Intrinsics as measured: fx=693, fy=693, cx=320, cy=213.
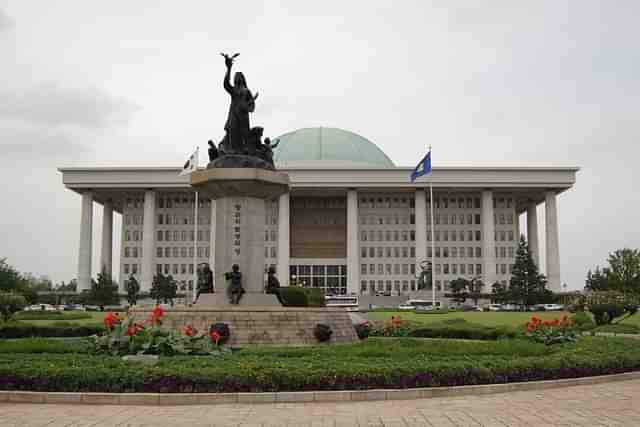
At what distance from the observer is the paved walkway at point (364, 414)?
11242 millimetres

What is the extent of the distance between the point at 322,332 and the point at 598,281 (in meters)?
74.9

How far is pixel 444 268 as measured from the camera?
11788 centimetres

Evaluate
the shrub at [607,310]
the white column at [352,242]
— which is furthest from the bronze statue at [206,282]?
the white column at [352,242]

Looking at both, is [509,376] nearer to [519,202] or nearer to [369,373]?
[369,373]

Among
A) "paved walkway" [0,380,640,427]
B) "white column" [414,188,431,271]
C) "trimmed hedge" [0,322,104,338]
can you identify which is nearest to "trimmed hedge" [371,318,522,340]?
"trimmed hedge" [0,322,104,338]

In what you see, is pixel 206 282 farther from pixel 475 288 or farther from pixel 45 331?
pixel 475 288

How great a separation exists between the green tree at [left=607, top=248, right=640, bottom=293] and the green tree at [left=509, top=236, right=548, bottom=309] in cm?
934

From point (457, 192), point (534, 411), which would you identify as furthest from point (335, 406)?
point (457, 192)

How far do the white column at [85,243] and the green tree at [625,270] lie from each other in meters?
75.4

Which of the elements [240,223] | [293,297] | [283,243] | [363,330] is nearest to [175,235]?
[283,243]

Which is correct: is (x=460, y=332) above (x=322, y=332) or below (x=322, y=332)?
below

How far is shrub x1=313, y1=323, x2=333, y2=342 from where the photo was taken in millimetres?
23438

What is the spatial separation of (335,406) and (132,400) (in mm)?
3822

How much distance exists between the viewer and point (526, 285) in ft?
287
